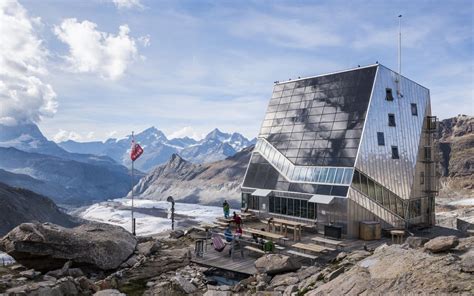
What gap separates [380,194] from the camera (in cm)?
2950

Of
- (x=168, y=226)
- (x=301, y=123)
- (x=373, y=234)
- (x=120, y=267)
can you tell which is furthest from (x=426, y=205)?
(x=168, y=226)

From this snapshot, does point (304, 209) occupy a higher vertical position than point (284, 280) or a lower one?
higher

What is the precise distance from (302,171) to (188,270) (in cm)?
1540

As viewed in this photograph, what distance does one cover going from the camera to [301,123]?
3512cm

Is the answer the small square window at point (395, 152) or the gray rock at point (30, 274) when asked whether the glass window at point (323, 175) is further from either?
the gray rock at point (30, 274)

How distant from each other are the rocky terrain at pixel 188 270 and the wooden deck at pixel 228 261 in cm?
58

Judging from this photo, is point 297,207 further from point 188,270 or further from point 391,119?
point 188,270

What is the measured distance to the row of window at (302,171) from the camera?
2888cm

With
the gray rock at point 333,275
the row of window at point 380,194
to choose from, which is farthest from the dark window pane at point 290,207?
the gray rock at point 333,275

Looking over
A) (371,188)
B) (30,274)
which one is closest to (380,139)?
(371,188)

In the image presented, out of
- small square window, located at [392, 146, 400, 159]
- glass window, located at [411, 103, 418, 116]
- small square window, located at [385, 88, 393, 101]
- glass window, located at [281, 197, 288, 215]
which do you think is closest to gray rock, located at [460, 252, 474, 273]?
glass window, located at [281, 197, 288, 215]

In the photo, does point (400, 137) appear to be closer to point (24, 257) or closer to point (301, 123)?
point (301, 123)

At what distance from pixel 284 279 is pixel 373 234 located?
12770 millimetres

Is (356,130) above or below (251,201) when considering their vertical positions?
above
